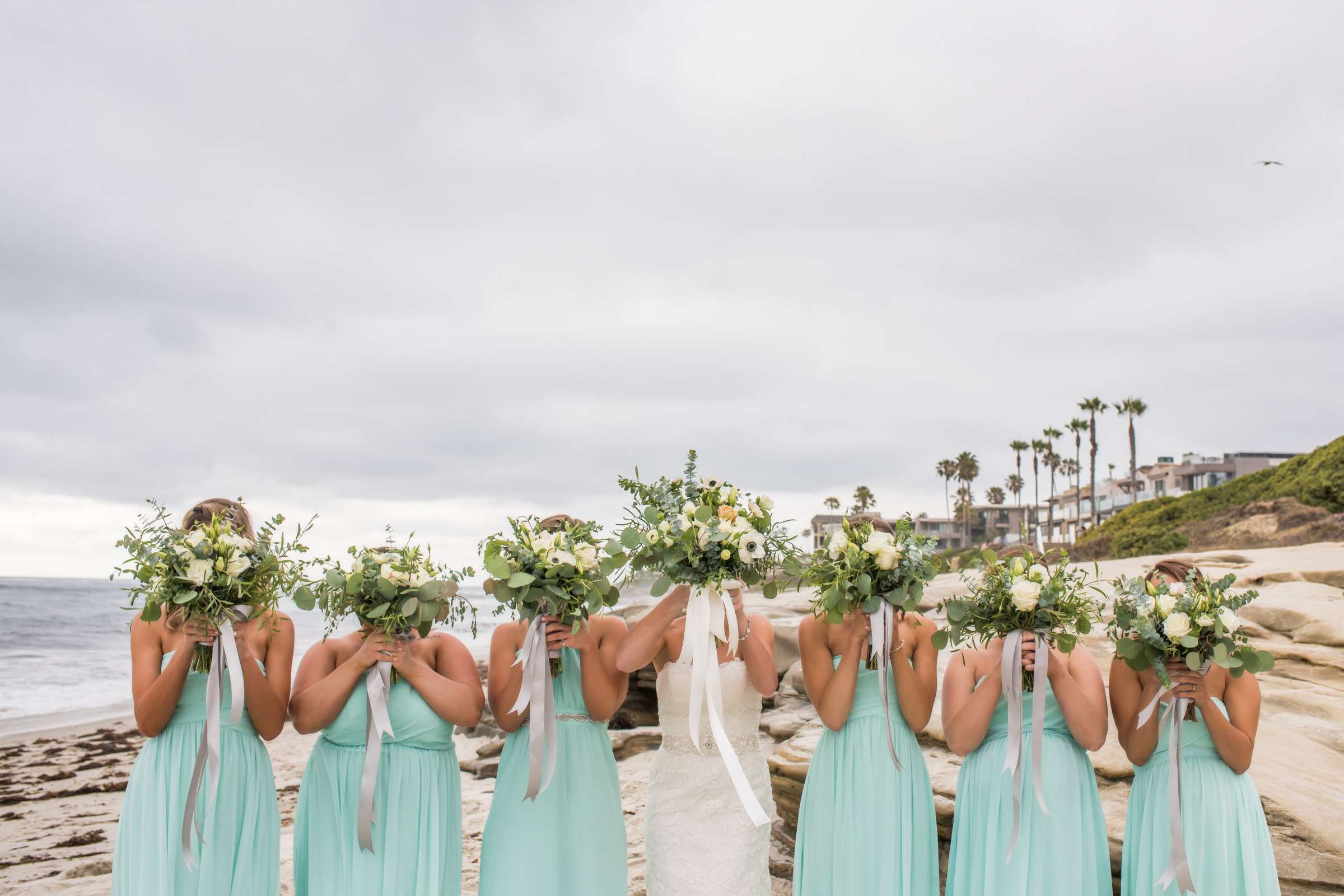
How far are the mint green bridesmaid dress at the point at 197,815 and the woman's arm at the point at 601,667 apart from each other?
1.75m

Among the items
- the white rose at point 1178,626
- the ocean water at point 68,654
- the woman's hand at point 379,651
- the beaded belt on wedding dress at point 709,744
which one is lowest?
the ocean water at point 68,654

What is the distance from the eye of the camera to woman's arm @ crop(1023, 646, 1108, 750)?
4965 mm

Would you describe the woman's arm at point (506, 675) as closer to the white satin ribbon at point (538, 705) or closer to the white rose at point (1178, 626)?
the white satin ribbon at point (538, 705)

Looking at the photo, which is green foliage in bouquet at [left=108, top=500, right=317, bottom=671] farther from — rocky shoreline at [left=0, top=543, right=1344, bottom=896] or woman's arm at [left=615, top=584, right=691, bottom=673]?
rocky shoreline at [left=0, top=543, right=1344, bottom=896]

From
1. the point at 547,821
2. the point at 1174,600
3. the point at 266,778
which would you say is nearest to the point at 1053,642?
the point at 1174,600

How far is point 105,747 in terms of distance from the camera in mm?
16375

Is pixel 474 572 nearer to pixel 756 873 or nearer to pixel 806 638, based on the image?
pixel 806 638

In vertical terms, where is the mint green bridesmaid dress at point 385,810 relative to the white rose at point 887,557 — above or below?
below

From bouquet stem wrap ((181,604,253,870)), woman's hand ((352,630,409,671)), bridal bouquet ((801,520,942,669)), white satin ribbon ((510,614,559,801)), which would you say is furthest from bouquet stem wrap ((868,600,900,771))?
bouquet stem wrap ((181,604,253,870))

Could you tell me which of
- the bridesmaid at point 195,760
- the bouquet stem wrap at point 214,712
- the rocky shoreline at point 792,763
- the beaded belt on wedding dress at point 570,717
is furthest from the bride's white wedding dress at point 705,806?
the rocky shoreline at point 792,763

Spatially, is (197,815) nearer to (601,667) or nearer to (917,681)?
(601,667)

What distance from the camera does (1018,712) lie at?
4.91 metres

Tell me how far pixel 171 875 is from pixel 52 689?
23976mm

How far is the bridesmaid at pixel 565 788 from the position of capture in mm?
5043
